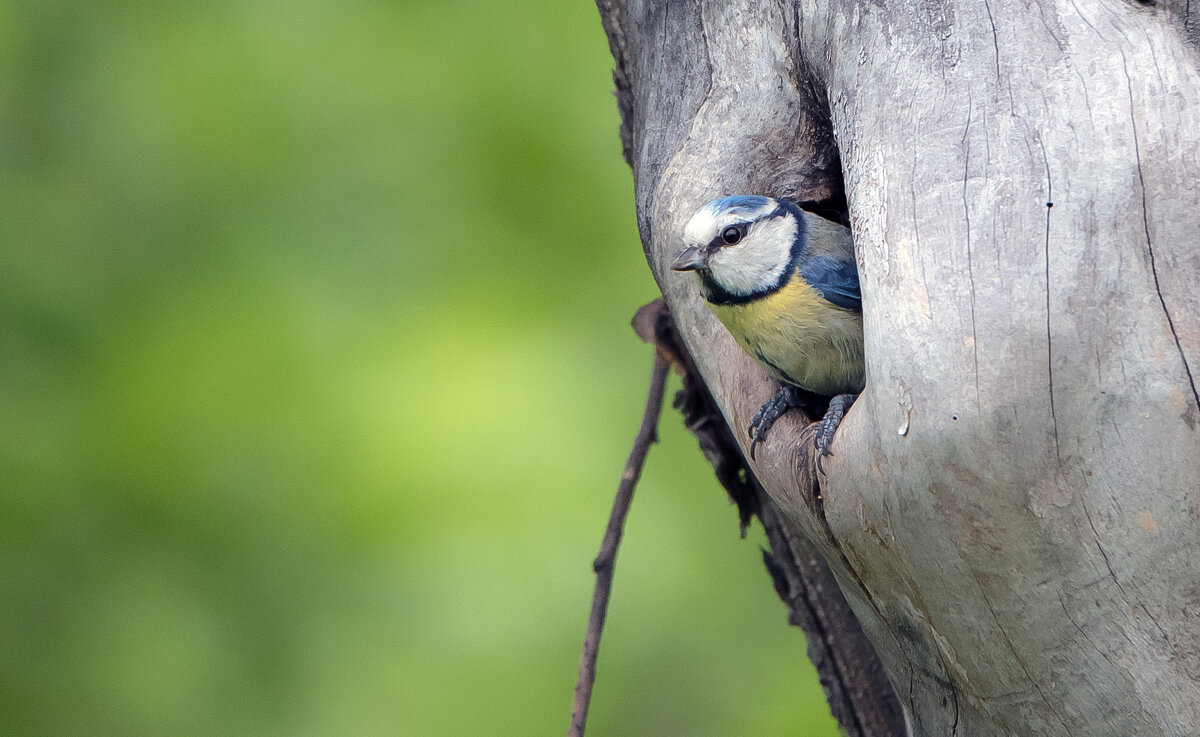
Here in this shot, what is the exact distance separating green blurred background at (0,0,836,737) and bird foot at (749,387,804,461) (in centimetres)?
134

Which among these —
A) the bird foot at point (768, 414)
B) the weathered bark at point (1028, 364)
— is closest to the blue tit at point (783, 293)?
the bird foot at point (768, 414)

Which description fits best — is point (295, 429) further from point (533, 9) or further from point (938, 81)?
point (938, 81)

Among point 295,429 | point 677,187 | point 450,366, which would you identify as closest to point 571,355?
point 450,366

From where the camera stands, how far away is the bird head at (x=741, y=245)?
5.44 feet

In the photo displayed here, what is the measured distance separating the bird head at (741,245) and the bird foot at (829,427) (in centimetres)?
27

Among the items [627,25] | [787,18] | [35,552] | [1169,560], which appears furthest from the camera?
[35,552]

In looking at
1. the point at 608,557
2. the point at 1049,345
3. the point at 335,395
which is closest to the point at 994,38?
the point at 1049,345

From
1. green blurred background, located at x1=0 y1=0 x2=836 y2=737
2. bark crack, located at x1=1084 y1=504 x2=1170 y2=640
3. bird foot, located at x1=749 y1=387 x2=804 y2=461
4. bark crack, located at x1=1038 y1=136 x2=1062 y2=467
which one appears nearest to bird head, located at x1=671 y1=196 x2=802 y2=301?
bird foot, located at x1=749 y1=387 x2=804 y2=461

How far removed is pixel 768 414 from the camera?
5.44 feet

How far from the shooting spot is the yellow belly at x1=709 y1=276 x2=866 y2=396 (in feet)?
5.65

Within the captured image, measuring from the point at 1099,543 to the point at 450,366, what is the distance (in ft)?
6.71

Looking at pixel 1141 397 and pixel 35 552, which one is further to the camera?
pixel 35 552

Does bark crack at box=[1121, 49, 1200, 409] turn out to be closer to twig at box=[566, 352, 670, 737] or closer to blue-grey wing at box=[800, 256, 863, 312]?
blue-grey wing at box=[800, 256, 863, 312]

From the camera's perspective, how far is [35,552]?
2.88 metres
